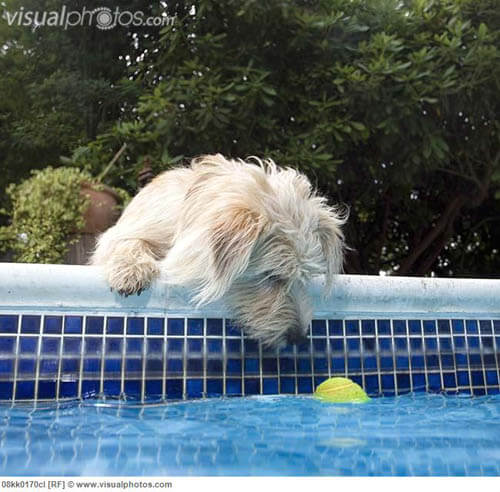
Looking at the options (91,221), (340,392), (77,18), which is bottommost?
(340,392)

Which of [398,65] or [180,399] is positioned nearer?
[180,399]

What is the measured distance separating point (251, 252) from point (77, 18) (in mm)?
4676

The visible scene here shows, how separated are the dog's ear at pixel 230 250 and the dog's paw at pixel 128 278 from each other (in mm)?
303

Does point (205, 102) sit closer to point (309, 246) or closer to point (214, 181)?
point (214, 181)

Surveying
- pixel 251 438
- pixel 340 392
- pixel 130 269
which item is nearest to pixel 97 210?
pixel 130 269

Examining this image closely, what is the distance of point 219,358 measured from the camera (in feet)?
9.21

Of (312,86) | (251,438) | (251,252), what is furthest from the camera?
(312,86)

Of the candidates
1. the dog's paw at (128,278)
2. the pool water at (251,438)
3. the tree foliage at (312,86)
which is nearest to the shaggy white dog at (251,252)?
the dog's paw at (128,278)

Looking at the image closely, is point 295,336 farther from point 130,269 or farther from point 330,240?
point 130,269

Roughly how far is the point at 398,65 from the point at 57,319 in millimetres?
4159

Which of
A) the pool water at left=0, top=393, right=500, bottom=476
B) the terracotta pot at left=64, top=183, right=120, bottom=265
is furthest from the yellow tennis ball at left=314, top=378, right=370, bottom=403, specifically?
the terracotta pot at left=64, top=183, right=120, bottom=265

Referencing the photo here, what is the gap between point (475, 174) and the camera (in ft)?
23.4

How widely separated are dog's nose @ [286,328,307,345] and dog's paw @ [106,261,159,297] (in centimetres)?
66
